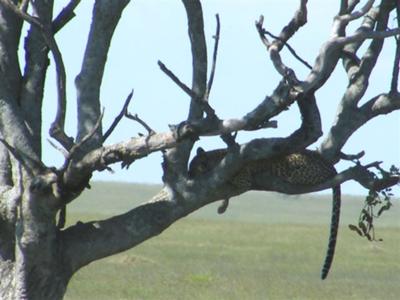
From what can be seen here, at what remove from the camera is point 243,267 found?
30.9m

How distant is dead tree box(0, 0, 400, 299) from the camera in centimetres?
1012

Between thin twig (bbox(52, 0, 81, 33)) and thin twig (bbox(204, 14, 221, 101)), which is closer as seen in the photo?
thin twig (bbox(204, 14, 221, 101))

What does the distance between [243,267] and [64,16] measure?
19.9m

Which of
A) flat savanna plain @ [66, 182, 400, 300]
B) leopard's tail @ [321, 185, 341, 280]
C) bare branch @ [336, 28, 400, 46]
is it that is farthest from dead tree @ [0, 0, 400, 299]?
flat savanna plain @ [66, 182, 400, 300]

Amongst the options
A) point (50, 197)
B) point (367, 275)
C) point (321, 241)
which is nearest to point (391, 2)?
point (50, 197)

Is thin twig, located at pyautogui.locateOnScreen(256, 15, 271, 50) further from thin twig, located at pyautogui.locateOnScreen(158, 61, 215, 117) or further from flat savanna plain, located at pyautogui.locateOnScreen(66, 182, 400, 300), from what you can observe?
flat savanna plain, located at pyautogui.locateOnScreen(66, 182, 400, 300)

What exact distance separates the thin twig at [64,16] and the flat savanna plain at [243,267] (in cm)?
1191

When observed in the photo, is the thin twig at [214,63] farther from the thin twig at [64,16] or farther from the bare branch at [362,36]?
the thin twig at [64,16]

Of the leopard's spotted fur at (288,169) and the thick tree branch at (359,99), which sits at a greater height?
the thick tree branch at (359,99)

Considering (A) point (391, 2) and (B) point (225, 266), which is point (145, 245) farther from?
(A) point (391, 2)

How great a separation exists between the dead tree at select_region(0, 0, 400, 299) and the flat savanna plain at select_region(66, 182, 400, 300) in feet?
39.3

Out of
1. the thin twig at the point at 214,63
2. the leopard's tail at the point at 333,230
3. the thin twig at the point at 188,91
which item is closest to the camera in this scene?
the thin twig at the point at 188,91

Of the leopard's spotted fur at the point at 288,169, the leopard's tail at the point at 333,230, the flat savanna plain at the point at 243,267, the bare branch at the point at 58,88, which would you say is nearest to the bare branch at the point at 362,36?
the leopard's spotted fur at the point at 288,169

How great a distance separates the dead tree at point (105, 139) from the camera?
33.2ft
